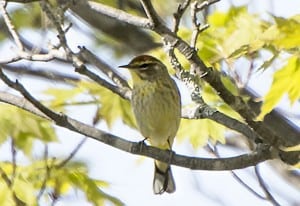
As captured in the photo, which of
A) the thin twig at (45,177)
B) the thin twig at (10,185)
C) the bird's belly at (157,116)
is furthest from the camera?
the bird's belly at (157,116)

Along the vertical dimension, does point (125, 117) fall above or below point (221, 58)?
below

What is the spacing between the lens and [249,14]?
4.73 meters

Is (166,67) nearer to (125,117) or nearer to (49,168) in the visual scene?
(125,117)

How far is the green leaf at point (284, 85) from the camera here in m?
2.30

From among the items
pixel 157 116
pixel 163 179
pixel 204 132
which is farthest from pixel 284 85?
pixel 163 179

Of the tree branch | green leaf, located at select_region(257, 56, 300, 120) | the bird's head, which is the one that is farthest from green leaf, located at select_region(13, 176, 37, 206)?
green leaf, located at select_region(257, 56, 300, 120)

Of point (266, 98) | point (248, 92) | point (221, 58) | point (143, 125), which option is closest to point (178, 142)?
point (143, 125)

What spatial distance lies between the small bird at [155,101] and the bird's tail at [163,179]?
1.24 ft

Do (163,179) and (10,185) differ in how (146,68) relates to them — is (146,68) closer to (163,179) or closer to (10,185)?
(163,179)

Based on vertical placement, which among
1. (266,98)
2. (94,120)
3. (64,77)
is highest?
(266,98)

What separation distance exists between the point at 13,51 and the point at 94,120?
3.63ft

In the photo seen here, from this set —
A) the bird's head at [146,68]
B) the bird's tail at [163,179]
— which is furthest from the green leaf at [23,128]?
the bird's tail at [163,179]

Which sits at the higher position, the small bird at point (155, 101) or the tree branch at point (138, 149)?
the tree branch at point (138, 149)

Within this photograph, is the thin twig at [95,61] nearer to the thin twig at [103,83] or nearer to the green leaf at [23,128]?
the thin twig at [103,83]
